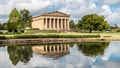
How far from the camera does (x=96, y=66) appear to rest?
Result: 73.6 ft

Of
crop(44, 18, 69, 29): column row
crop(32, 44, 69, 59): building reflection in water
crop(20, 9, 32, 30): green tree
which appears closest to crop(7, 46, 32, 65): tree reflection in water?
crop(32, 44, 69, 59): building reflection in water

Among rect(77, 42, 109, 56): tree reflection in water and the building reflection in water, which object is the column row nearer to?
rect(77, 42, 109, 56): tree reflection in water

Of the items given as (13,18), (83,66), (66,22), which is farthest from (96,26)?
(83,66)

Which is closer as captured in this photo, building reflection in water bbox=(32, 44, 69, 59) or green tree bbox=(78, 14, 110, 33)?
building reflection in water bbox=(32, 44, 69, 59)

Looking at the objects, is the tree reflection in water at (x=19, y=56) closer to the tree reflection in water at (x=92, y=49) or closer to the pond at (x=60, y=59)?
the pond at (x=60, y=59)

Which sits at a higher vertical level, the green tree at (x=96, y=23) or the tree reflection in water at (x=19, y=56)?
the green tree at (x=96, y=23)

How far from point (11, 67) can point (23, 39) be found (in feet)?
135

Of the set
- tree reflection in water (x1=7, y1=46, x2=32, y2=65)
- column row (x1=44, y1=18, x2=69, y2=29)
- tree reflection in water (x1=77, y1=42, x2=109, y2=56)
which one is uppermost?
column row (x1=44, y1=18, x2=69, y2=29)

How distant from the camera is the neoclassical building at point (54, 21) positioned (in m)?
148

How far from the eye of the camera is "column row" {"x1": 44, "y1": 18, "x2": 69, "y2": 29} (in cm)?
15012

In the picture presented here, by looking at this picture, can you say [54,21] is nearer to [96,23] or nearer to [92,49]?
[96,23]

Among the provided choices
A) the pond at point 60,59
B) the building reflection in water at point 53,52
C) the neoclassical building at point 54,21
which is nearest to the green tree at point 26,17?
the neoclassical building at point 54,21

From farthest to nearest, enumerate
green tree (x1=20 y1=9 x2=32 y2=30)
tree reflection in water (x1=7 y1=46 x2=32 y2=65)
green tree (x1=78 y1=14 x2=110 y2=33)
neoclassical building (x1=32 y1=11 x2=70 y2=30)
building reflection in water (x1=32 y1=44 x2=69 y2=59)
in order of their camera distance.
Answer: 1. green tree (x1=20 y1=9 x2=32 y2=30)
2. neoclassical building (x1=32 y1=11 x2=70 y2=30)
3. green tree (x1=78 y1=14 x2=110 y2=33)
4. building reflection in water (x1=32 y1=44 x2=69 y2=59)
5. tree reflection in water (x1=7 y1=46 x2=32 y2=65)

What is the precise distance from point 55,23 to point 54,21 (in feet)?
7.92
